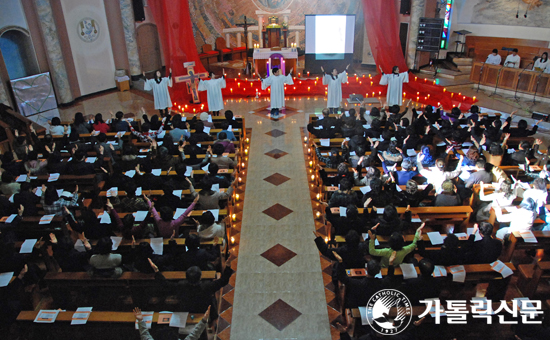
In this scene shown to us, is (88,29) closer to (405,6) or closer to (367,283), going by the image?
(405,6)

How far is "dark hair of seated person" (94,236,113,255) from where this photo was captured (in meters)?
4.29

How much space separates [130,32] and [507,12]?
13.5 meters

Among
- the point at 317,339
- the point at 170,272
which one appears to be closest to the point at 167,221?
the point at 170,272

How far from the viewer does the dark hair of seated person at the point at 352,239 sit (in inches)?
175

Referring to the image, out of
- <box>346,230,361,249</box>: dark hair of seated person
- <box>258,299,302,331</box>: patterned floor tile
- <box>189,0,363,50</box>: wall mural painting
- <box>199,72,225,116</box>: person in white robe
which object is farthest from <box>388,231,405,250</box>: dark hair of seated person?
<box>189,0,363,50</box>: wall mural painting

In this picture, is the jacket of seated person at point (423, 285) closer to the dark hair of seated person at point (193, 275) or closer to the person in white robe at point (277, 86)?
the dark hair of seated person at point (193, 275)

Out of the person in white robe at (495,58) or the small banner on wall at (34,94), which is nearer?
Answer: the small banner on wall at (34,94)

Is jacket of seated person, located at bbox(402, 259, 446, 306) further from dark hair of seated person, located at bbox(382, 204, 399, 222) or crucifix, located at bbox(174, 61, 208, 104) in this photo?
crucifix, located at bbox(174, 61, 208, 104)

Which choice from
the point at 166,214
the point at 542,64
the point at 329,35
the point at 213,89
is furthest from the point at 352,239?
the point at 329,35

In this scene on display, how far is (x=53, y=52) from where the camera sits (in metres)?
11.9

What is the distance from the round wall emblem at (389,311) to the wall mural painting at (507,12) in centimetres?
1363

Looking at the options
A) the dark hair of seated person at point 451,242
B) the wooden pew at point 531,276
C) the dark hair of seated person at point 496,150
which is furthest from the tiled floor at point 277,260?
the dark hair of seated person at point 496,150

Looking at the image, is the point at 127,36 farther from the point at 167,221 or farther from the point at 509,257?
the point at 509,257

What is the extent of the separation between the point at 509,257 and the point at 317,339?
107 inches
